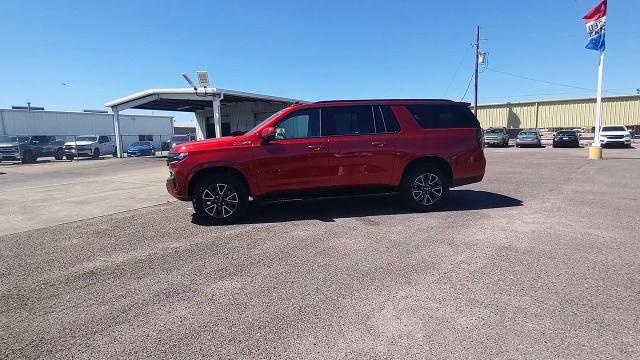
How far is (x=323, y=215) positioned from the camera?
279 inches

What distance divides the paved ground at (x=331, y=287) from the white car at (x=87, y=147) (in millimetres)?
27779

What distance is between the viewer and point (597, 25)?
55.7 feet

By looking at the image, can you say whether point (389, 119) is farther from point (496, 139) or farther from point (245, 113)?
point (496, 139)

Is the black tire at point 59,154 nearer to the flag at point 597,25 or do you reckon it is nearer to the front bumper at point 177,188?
the front bumper at point 177,188

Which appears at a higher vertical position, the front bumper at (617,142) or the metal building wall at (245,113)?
the metal building wall at (245,113)

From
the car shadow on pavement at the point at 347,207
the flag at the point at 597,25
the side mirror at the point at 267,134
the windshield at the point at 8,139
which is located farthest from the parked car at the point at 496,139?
the windshield at the point at 8,139

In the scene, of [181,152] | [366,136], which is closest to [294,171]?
[366,136]

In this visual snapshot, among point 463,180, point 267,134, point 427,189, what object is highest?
point 267,134

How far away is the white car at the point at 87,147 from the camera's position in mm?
30842

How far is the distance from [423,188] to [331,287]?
3828 mm

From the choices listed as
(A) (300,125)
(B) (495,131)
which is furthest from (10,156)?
(B) (495,131)

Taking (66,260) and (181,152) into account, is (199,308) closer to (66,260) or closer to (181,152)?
(66,260)

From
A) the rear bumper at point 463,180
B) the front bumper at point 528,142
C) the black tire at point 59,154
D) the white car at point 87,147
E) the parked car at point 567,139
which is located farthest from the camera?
the front bumper at point 528,142

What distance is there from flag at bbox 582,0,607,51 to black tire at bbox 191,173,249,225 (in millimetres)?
17376
